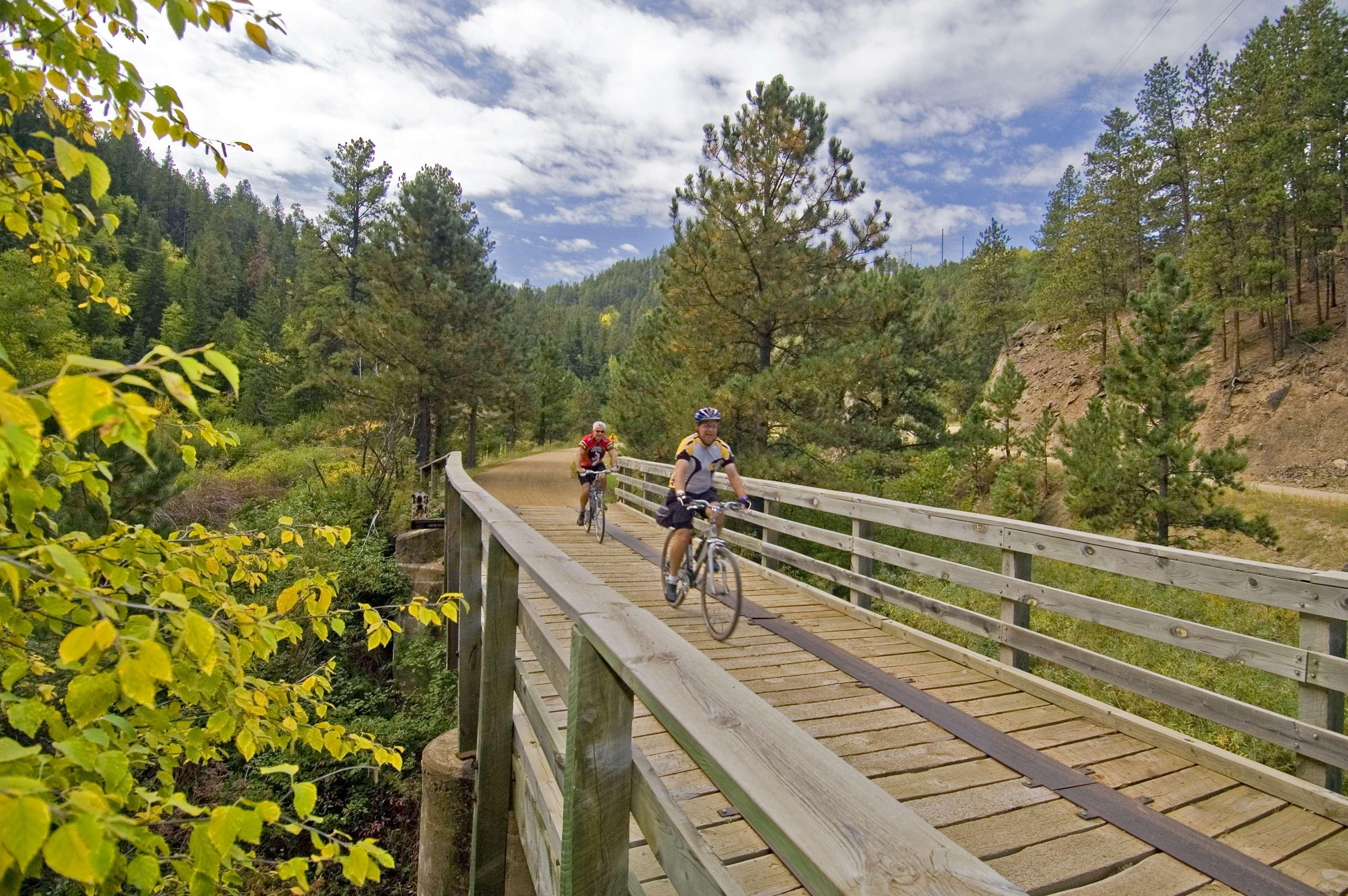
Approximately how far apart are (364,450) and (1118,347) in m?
18.8

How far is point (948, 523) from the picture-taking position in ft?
16.5

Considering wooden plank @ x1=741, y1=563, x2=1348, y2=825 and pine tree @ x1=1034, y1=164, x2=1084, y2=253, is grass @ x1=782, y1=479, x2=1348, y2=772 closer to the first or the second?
wooden plank @ x1=741, y1=563, x2=1348, y2=825

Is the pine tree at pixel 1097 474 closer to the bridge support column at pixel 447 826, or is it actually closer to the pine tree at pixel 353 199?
the bridge support column at pixel 447 826

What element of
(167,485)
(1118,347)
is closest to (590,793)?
(167,485)

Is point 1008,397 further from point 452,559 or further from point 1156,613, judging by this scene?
point 452,559

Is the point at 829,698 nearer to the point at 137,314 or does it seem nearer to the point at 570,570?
the point at 570,570

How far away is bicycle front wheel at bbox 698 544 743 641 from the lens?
5426 millimetres

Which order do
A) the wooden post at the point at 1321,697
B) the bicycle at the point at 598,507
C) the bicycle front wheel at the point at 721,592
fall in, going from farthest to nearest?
the bicycle at the point at 598,507
the bicycle front wheel at the point at 721,592
the wooden post at the point at 1321,697

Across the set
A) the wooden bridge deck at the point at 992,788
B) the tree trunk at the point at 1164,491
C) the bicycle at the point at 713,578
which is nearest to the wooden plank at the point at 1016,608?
the wooden bridge deck at the point at 992,788

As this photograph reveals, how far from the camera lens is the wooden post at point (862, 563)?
609 centimetres

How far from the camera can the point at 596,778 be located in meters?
1.62

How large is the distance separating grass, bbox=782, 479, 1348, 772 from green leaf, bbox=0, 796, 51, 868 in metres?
4.87

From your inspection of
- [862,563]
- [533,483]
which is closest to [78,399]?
[862,563]

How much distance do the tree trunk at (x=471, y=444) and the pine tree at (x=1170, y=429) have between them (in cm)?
2082
